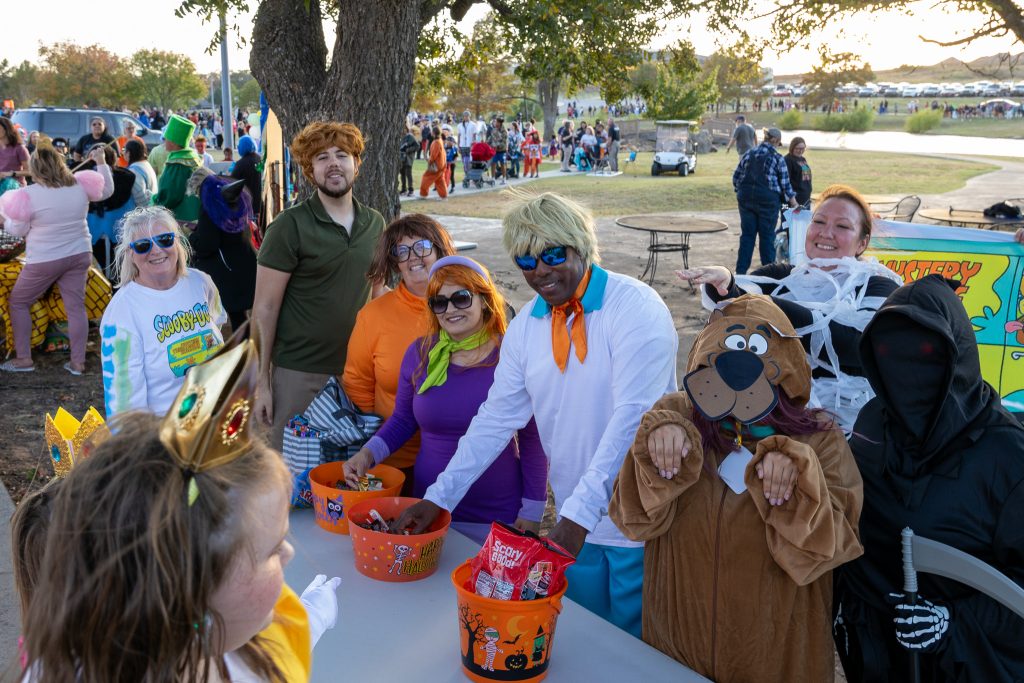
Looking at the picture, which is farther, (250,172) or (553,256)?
(250,172)

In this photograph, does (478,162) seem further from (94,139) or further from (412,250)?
(412,250)

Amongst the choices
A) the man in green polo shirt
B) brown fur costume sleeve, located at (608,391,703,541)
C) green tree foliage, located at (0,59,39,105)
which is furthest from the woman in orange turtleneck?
green tree foliage, located at (0,59,39,105)

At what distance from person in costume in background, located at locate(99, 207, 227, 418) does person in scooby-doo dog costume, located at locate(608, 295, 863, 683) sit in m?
1.95

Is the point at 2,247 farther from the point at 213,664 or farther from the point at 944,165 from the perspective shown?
the point at 944,165

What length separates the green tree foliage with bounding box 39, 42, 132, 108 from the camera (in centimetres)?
4978

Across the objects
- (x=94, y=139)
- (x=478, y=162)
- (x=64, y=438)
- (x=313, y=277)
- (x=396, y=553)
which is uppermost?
(x=94, y=139)

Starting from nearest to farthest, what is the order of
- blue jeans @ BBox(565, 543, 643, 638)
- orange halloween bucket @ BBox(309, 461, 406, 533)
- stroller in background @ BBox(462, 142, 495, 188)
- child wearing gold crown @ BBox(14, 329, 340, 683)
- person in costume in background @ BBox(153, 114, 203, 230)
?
child wearing gold crown @ BBox(14, 329, 340, 683)
blue jeans @ BBox(565, 543, 643, 638)
orange halloween bucket @ BBox(309, 461, 406, 533)
person in costume in background @ BBox(153, 114, 203, 230)
stroller in background @ BBox(462, 142, 495, 188)

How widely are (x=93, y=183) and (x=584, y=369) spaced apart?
6402 millimetres

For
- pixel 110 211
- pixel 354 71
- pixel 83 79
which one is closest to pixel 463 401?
pixel 354 71

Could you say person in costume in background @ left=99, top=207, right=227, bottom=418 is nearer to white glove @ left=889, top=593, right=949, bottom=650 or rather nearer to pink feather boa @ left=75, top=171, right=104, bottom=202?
white glove @ left=889, top=593, right=949, bottom=650

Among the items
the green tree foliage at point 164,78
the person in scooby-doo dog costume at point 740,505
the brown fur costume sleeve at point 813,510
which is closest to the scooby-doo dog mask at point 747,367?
the person in scooby-doo dog costume at point 740,505

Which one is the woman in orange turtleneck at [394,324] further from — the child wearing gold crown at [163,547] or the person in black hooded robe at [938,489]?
the child wearing gold crown at [163,547]

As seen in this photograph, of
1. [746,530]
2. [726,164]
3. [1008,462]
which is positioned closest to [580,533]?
[746,530]

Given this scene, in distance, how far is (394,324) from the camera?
3189 millimetres
